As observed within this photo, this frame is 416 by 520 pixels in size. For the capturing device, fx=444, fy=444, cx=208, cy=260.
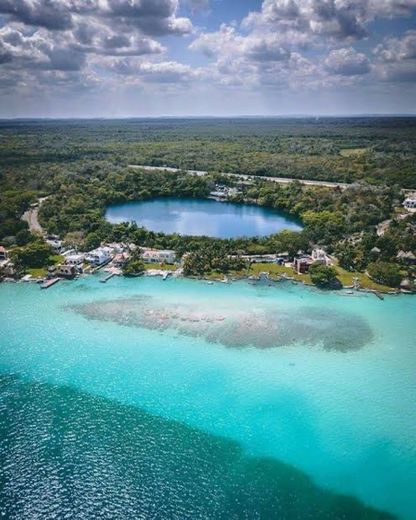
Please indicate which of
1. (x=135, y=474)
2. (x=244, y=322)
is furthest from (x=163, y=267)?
(x=135, y=474)

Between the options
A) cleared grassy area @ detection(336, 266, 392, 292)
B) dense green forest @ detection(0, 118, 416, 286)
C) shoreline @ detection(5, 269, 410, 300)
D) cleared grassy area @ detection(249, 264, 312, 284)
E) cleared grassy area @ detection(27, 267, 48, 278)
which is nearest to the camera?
shoreline @ detection(5, 269, 410, 300)

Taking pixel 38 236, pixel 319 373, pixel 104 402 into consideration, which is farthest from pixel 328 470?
pixel 38 236

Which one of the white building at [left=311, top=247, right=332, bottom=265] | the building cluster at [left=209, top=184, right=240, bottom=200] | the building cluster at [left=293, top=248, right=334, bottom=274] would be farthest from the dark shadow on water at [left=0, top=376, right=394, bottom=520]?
the building cluster at [left=209, top=184, right=240, bottom=200]

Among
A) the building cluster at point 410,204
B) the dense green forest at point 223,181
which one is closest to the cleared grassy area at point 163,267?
the dense green forest at point 223,181

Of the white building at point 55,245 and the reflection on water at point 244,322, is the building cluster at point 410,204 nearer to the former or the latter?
the reflection on water at point 244,322

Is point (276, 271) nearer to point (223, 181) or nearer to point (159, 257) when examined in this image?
point (159, 257)

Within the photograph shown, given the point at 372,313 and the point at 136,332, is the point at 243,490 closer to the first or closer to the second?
the point at 136,332

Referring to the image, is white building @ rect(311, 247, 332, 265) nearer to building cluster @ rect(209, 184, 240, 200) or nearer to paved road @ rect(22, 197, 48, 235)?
paved road @ rect(22, 197, 48, 235)
